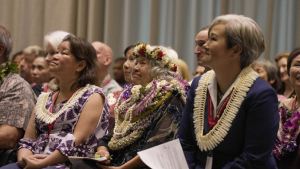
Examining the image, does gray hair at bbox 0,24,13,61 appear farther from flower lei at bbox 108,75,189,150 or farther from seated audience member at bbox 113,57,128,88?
seated audience member at bbox 113,57,128,88

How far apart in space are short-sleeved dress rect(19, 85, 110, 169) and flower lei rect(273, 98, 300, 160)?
49.6 inches

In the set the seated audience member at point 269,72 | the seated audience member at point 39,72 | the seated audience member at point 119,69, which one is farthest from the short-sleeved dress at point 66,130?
the seated audience member at point 119,69

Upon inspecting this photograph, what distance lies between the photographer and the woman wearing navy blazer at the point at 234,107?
6.37 feet

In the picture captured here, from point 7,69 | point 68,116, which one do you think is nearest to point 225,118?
point 68,116

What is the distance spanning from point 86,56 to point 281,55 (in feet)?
8.88

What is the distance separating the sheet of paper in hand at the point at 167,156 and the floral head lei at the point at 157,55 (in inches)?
36.4

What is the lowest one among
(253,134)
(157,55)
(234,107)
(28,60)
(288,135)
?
(28,60)

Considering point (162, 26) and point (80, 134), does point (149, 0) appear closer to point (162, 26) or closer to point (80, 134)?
point (162, 26)

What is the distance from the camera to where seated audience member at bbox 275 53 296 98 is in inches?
163

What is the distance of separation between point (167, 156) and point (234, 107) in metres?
0.46

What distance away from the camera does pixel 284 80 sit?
14.1 feet

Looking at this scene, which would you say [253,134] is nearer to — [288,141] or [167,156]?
[167,156]

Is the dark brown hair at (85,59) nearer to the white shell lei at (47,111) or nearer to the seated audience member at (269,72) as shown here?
the white shell lei at (47,111)

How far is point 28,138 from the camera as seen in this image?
280 centimetres
